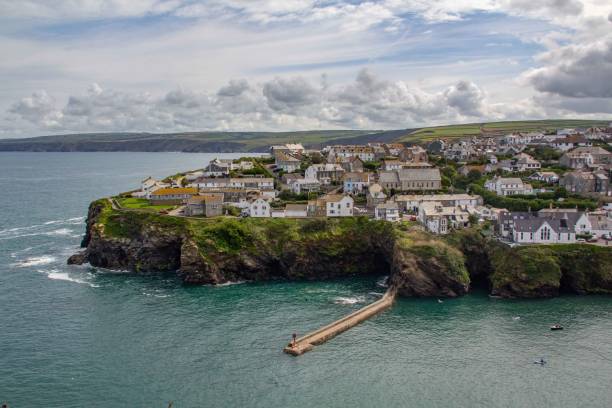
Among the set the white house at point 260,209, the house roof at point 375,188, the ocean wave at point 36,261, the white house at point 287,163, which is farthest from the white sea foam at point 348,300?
the white house at point 287,163

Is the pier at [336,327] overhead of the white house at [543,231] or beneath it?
beneath

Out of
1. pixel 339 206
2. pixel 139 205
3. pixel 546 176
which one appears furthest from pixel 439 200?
pixel 139 205

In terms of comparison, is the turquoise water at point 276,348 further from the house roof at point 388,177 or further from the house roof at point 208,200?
the house roof at point 388,177

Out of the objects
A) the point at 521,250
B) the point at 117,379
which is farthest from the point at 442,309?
the point at 117,379

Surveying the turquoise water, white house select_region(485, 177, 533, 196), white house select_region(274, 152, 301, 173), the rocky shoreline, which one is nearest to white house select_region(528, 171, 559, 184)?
white house select_region(485, 177, 533, 196)

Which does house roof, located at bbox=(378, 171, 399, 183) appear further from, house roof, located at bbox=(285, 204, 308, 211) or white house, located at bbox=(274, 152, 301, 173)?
white house, located at bbox=(274, 152, 301, 173)

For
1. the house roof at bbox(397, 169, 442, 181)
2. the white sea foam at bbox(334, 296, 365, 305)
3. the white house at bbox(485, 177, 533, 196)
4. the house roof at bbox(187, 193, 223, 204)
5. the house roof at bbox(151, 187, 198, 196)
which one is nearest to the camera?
the white sea foam at bbox(334, 296, 365, 305)
